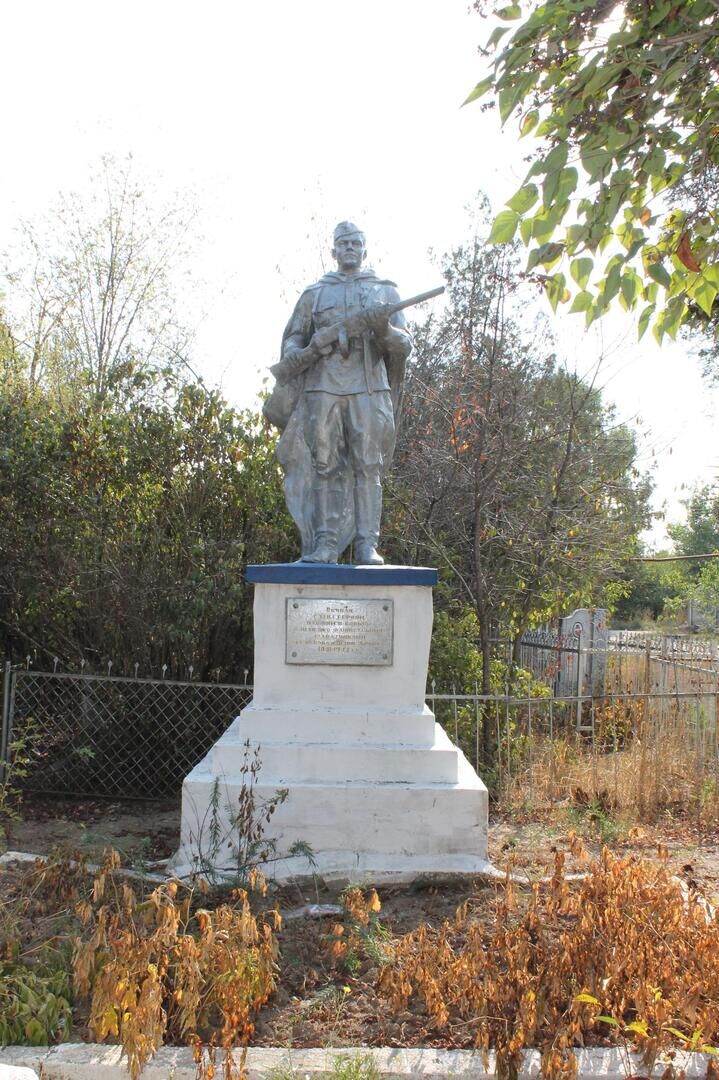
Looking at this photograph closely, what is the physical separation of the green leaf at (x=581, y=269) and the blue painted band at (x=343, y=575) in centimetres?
199

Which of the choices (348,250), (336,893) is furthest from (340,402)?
(336,893)

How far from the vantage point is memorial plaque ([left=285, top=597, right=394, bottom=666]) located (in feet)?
15.7

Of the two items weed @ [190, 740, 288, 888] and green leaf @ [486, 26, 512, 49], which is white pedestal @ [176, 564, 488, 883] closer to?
weed @ [190, 740, 288, 888]

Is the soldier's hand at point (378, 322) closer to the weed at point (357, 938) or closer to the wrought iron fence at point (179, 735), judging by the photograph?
the wrought iron fence at point (179, 735)

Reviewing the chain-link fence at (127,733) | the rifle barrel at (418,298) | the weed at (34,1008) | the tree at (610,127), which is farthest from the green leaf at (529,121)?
the chain-link fence at (127,733)

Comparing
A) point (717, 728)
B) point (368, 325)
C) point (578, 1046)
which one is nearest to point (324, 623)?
point (368, 325)

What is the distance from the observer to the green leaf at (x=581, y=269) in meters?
3.11

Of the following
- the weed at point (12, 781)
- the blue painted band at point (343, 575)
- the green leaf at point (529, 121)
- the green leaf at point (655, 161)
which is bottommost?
the weed at point (12, 781)

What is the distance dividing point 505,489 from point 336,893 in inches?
209

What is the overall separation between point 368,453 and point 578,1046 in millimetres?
3280

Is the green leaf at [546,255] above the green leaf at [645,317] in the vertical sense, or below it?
above

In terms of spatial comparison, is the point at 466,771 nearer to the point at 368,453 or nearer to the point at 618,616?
the point at 368,453

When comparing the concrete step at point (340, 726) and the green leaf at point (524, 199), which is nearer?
the green leaf at point (524, 199)

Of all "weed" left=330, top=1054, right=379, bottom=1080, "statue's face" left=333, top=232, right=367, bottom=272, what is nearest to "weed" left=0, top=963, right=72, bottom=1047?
"weed" left=330, top=1054, right=379, bottom=1080
